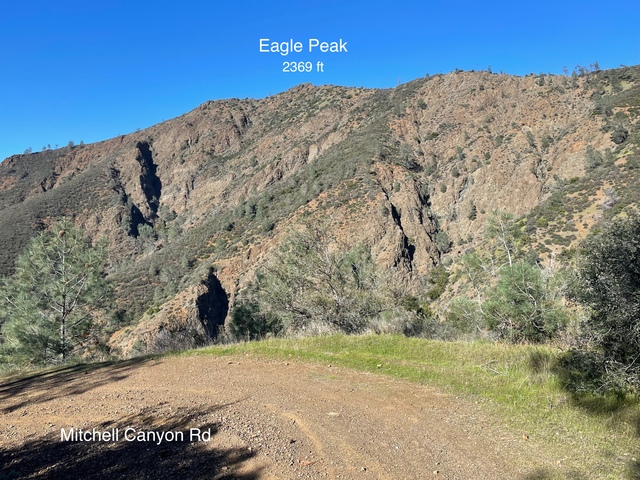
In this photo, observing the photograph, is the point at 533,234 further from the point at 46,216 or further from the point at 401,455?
the point at 46,216

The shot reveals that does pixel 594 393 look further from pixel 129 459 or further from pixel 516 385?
pixel 129 459

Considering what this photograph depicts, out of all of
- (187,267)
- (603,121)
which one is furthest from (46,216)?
(603,121)

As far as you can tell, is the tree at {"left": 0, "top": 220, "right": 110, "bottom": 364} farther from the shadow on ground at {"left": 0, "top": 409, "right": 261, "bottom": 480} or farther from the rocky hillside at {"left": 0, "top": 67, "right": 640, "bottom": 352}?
the shadow on ground at {"left": 0, "top": 409, "right": 261, "bottom": 480}

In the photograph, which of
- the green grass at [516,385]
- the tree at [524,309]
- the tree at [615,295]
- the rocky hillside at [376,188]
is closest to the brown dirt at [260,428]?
the green grass at [516,385]

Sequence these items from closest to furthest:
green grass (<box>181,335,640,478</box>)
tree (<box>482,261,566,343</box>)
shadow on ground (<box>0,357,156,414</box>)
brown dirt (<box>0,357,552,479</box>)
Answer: brown dirt (<box>0,357,552,479</box>)
green grass (<box>181,335,640,478</box>)
shadow on ground (<box>0,357,156,414</box>)
tree (<box>482,261,566,343</box>)

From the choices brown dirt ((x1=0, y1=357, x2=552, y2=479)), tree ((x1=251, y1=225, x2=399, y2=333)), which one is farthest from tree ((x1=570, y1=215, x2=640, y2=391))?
tree ((x1=251, y1=225, x2=399, y2=333))

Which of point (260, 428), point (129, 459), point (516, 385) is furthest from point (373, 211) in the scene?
point (129, 459)

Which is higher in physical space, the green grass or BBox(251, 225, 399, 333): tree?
BBox(251, 225, 399, 333): tree
